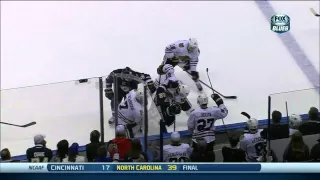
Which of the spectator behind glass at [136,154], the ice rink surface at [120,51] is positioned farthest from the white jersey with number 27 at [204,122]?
the spectator behind glass at [136,154]

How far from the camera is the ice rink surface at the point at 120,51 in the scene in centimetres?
441

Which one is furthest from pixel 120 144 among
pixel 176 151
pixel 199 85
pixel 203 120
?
pixel 199 85

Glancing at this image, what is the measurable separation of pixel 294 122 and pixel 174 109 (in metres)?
1.40

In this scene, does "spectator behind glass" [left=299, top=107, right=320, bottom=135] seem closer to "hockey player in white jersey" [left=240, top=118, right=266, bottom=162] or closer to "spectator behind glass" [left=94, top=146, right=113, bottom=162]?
"hockey player in white jersey" [left=240, top=118, right=266, bottom=162]

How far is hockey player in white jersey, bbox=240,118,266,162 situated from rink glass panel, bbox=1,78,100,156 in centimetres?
111

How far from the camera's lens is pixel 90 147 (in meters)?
3.46

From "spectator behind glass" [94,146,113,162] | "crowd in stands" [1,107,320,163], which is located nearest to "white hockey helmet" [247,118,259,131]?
"crowd in stands" [1,107,320,163]

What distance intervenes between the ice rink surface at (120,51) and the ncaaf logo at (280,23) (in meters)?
0.11

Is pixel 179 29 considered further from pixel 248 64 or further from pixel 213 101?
pixel 213 101

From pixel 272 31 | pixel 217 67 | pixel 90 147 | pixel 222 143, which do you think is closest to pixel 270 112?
pixel 222 143

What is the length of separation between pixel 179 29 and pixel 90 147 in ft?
12.1

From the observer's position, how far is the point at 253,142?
370cm

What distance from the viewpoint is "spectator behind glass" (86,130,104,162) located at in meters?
3.23

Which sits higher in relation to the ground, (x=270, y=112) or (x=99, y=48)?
(x=99, y=48)
